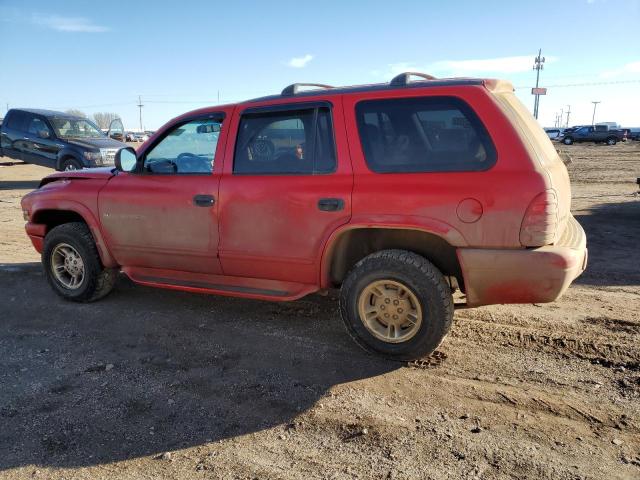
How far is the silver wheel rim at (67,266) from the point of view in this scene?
5223mm

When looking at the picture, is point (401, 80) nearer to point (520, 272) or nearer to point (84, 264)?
point (520, 272)

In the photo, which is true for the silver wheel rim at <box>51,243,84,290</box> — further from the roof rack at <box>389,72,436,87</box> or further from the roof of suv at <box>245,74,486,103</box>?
the roof rack at <box>389,72,436,87</box>

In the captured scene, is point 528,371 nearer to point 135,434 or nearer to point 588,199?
point 135,434

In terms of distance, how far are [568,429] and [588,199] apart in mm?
10325

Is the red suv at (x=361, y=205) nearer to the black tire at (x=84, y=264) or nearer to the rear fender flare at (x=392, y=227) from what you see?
the rear fender flare at (x=392, y=227)

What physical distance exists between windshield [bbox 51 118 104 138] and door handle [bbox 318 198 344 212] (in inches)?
538

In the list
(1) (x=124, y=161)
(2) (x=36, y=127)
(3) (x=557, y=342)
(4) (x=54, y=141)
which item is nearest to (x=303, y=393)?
(3) (x=557, y=342)

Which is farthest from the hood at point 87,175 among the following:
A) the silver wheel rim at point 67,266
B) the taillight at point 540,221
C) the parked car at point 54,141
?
the parked car at point 54,141

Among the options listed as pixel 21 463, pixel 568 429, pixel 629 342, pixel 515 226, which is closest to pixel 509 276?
pixel 515 226

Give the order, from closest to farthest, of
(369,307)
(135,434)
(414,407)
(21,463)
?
(21,463), (135,434), (414,407), (369,307)

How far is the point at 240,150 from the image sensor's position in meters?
4.35

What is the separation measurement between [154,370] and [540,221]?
2856 millimetres

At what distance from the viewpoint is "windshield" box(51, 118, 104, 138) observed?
1513cm

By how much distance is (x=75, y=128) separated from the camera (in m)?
15.5
